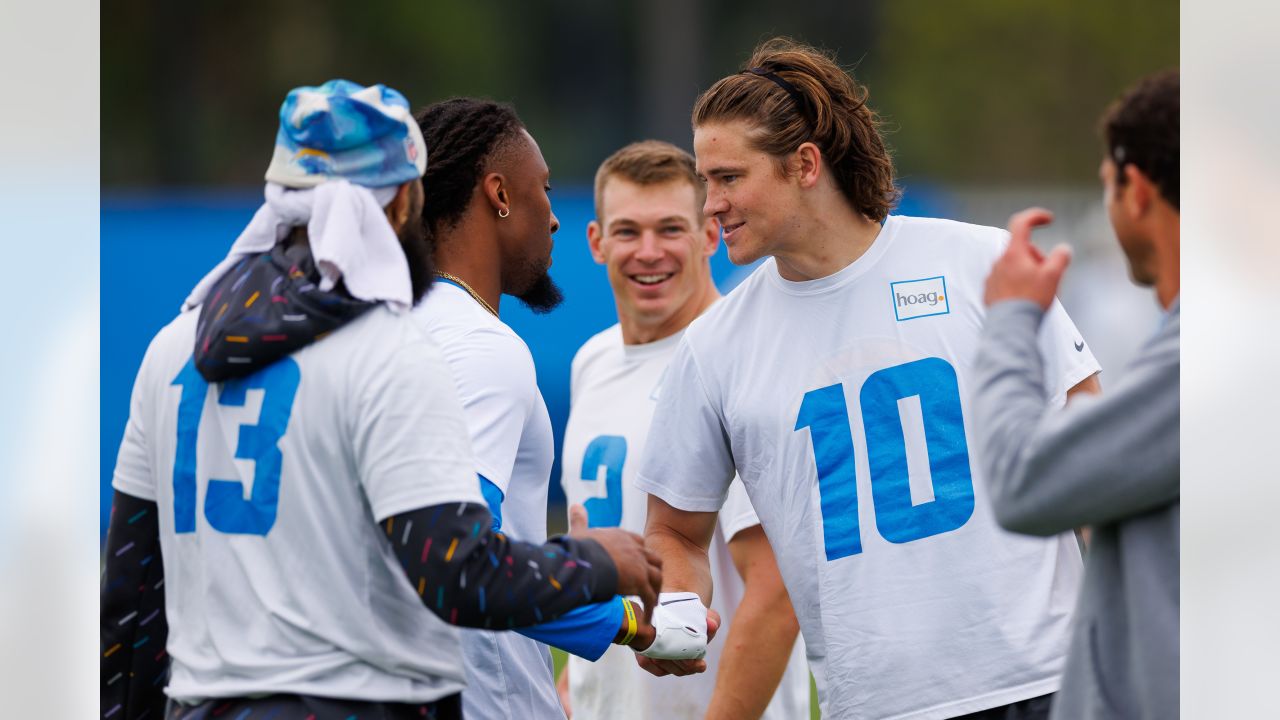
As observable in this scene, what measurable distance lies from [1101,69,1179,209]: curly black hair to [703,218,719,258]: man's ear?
253 cm

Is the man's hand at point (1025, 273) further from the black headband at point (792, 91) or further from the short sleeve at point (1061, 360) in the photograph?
the black headband at point (792, 91)

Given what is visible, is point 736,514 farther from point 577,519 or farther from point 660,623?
point 577,519

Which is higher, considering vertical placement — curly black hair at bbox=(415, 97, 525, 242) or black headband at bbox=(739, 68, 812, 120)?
black headband at bbox=(739, 68, 812, 120)

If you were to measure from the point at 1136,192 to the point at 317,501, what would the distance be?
149 centimetres

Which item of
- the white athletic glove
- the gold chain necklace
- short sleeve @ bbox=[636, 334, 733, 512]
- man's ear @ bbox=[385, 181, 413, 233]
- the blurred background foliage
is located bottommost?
the white athletic glove

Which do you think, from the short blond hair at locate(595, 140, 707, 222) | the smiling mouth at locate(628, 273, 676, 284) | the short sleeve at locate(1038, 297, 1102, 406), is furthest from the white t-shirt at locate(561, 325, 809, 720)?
the short sleeve at locate(1038, 297, 1102, 406)

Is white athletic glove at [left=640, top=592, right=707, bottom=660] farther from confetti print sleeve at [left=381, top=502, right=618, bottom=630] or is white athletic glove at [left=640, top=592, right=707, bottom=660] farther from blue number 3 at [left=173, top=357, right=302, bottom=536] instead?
blue number 3 at [left=173, top=357, right=302, bottom=536]

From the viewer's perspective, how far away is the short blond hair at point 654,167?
499 centimetres

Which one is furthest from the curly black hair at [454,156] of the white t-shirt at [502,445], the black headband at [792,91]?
the black headband at [792,91]

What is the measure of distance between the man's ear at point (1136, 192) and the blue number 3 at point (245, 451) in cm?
144

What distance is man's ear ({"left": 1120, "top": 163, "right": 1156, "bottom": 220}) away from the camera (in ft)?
8.11

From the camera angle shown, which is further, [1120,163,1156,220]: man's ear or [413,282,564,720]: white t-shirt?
[413,282,564,720]: white t-shirt

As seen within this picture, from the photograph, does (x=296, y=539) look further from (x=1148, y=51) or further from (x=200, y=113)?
(x=1148, y=51)
